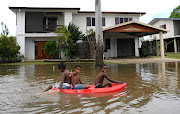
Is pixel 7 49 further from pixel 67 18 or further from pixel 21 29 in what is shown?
pixel 67 18

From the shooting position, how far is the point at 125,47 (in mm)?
25609

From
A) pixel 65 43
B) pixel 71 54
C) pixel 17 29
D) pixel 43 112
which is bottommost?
pixel 43 112

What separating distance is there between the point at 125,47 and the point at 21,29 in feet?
45.4

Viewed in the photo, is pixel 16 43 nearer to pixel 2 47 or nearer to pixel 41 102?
pixel 2 47

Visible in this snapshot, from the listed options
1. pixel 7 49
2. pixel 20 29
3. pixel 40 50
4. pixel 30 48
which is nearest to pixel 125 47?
pixel 40 50

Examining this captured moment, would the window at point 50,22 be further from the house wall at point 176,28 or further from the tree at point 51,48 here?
the house wall at point 176,28

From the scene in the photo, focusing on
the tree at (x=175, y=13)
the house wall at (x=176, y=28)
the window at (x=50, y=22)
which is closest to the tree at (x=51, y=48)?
the window at (x=50, y=22)

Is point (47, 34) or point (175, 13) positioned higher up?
point (175, 13)

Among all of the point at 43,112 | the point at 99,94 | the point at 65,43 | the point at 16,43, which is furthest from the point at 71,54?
the point at 43,112

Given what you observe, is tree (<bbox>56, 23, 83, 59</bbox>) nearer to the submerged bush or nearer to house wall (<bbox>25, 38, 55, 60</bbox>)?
house wall (<bbox>25, 38, 55, 60</bbox>)

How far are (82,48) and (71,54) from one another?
2.02m

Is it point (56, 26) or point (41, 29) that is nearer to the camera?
point (41, 29)

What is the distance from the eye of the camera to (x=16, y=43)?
70.2ft

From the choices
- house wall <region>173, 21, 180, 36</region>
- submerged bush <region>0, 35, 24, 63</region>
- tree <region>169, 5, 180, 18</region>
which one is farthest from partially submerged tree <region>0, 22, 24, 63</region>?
tree <region>169, 5, 180, 18</region>
